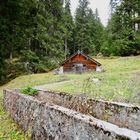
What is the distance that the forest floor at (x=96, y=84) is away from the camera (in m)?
8.90

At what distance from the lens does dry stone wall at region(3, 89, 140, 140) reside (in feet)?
12.1

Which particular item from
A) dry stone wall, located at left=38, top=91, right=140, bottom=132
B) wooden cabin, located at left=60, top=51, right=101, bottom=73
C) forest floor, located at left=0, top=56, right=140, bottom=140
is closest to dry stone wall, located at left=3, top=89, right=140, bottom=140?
forest floor, located at left=0, top=56, right=140, bottom=140

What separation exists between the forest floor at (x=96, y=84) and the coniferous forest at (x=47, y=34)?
277 cm

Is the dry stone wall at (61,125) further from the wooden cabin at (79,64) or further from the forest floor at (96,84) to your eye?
the wooden cabin at (79,64)

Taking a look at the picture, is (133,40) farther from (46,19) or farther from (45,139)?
(45,139)

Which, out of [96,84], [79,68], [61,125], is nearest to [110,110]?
[61,125]

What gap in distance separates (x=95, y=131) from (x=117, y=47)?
50.2 metres

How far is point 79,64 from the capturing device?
1848 inches

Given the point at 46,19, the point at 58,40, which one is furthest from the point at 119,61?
the point at 46,19

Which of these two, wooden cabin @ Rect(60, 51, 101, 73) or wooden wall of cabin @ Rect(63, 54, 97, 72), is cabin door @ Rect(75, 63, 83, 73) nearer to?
wooden cabin @ Rect(60, 51, 101, 73)

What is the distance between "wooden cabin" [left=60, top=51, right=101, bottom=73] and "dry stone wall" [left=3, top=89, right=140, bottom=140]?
3833 centimetres

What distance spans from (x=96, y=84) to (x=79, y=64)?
2492cm

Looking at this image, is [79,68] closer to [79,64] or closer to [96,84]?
[79,64]

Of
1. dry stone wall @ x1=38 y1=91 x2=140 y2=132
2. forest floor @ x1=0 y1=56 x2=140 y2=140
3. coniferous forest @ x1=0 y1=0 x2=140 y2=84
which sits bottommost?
forest floor @ x1=0 y1=56 x2=140 y2=140
